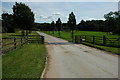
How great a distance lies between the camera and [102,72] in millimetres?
7086

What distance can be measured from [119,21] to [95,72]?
20.9 meters

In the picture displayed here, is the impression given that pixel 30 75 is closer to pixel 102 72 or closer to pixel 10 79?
pixel 10 79

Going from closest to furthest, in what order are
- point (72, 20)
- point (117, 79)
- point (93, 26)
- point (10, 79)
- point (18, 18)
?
point (10, 79) < point (117, 79) < point (72, 20) < point (18, 18) < point (93, 26)

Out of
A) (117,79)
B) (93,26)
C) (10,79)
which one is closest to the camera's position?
(10,79)

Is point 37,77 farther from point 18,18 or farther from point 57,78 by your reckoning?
point 18,18

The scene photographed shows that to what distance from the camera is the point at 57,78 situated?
6207 mm

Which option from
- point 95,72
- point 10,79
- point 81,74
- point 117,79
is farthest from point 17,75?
point 117,79

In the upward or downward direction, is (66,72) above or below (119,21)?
below

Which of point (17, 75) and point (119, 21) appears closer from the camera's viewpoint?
point (17, 75)

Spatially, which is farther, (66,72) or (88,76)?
(66,72)

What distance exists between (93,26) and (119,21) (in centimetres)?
12143

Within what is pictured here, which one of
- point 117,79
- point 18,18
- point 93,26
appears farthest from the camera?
point 93,26

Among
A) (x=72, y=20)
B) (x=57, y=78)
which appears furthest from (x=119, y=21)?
(x=57, y=78)

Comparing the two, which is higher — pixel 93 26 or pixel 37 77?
pixel 93 26
